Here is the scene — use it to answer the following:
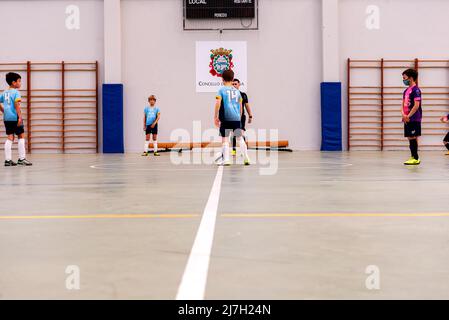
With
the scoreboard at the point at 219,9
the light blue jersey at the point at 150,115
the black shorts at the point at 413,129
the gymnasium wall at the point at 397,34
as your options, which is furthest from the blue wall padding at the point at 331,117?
the black shorts at the point at 413,129

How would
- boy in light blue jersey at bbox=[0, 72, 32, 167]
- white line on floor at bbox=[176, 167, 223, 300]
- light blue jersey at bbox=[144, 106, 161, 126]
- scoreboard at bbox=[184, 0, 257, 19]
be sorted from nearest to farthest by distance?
white line on floor at bbox=[176, 167, 223, 300], boy in light blue jersey at bbox=[0, 72, 32, 167], light blue jersey at bbox=[144, 106, 161, 126], scoreboard at bbox=[184, 0, 257, 19]

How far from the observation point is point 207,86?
17.8 meters

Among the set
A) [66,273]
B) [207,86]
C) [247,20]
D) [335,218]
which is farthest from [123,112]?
[66,273]

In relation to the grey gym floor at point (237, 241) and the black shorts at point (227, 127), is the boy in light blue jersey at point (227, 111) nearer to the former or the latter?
the black shorts at point (227, 127)

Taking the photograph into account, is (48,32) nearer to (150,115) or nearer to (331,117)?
(150,115)

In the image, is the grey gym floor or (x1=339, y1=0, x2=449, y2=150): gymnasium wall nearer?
the grey gym floor

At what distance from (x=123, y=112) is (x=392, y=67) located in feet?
27.0

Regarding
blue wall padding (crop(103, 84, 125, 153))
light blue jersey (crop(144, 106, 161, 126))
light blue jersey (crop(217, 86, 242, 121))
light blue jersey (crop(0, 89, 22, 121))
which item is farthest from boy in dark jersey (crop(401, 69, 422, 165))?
blue wall padding (crop(103, 84, 125, 153))

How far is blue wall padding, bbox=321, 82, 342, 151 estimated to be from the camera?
17469mm

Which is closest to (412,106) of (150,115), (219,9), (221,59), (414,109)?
(414,109)

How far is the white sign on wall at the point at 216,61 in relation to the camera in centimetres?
1769

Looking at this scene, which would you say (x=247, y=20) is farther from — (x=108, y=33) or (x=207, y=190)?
(x=207, y=190)

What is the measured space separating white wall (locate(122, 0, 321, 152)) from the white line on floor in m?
13.9

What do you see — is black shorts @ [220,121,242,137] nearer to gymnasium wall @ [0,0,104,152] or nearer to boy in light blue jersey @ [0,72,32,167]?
boy in light blue jersey @ [0,72,32,167]
